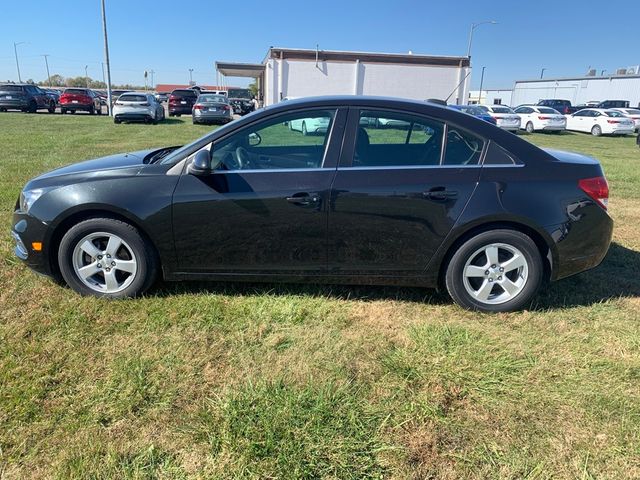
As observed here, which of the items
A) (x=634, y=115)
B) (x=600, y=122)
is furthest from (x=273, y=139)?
(x=634, y=115)

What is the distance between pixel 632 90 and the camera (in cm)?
4884

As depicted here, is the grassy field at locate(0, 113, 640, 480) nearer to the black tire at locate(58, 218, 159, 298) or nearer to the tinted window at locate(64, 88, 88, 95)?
the black tire at locate(58, 218, 159, 298)

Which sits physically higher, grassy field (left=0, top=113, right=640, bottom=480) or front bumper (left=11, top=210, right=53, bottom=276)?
front bumper (left=11, top=210, right=53, bottom=276)

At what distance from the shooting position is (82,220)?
138 inches

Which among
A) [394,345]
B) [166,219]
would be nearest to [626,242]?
[394,345]

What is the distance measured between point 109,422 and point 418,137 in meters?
2.74

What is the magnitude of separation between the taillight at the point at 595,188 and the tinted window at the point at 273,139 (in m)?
1.94

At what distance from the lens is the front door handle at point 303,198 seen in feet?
11.0

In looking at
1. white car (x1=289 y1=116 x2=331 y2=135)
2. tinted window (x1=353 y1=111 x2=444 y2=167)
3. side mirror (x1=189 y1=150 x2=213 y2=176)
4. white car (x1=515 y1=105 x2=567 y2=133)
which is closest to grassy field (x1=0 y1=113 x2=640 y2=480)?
side mirror (x1=189 y1=150 x2=213 y2=176)

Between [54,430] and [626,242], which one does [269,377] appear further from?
[626,242]

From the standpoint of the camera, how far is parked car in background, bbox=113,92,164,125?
2105cm

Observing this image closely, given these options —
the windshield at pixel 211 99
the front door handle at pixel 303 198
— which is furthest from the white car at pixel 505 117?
the front door handle at pixel 303 198

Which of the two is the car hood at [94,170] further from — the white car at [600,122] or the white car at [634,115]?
the white car at [634,115]

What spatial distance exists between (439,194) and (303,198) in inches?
38.6
